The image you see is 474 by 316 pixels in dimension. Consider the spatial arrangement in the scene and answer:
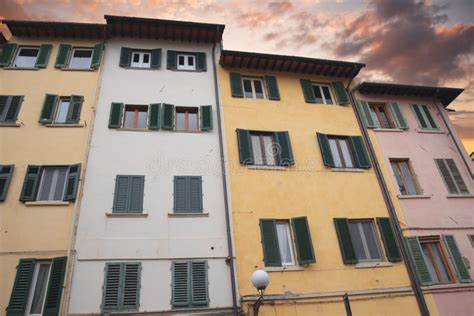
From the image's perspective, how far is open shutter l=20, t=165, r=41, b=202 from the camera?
10242mm

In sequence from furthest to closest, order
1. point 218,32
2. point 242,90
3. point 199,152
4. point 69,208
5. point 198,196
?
point 218,32, point 242,90, point 199,152, point 198,196, point 69,208

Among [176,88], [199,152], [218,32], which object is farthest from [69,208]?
[218,32]

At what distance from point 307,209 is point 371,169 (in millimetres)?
3689

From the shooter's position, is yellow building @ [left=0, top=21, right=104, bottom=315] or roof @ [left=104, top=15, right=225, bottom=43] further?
roof @ [left=104, top=15, right=225, bottom=43]

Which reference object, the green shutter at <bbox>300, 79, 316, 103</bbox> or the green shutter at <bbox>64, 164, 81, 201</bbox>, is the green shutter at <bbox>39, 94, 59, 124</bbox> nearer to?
the green shutter at <bbox>64, 164, 81, 201</bbox>

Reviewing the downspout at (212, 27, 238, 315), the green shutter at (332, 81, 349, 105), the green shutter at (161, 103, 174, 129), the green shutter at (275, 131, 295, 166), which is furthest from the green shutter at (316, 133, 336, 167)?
the green shutter at (161, 103, 174, 129)

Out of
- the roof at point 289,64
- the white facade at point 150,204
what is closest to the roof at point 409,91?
the roof at point 289,64

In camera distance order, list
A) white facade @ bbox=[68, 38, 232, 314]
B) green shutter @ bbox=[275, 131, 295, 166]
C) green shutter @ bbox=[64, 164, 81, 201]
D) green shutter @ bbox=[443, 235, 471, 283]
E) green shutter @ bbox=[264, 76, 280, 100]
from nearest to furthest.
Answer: white facade @ bbox=[68, 38, 232, 314] < green shutter @ bbox=[64, 164, 81, 201] < green shutter @ bbox=[443, 235, 471, 283] < green shutter @ bbox=[275, 131, 295, 166] < green shutter @ bbox=[264, 76, 280, 100]

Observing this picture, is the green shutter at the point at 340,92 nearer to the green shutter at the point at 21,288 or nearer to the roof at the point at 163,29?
the roof at the point at 163,29

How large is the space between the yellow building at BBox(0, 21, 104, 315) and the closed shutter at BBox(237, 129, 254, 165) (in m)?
5.68

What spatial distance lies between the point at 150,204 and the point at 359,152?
28.8ft

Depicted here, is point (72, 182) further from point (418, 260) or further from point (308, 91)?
point (418, 260)

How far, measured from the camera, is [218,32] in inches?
601

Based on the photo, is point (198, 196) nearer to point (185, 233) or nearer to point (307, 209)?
point (185, 233)
